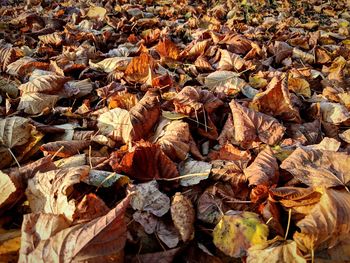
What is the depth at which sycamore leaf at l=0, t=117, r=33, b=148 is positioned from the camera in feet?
4.53

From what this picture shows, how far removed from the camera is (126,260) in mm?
997

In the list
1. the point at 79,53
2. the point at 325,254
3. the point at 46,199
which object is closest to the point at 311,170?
the point at 325,254

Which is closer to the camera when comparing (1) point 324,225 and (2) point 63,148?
(1) point 324,225

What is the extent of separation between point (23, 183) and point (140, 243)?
458mm

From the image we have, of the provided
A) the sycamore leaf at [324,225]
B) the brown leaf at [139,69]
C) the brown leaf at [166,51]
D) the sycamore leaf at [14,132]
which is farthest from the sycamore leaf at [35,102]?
the sycamore leaf at [324,225]

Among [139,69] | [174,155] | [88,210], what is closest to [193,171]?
[174,155]

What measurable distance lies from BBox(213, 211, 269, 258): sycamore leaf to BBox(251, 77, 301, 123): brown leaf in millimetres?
772

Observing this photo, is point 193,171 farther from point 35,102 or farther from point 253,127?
point 35,102

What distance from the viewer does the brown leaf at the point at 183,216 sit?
1.07m

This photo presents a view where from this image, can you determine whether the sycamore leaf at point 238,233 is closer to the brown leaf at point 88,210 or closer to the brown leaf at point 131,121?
the brown leaf at point 88,210

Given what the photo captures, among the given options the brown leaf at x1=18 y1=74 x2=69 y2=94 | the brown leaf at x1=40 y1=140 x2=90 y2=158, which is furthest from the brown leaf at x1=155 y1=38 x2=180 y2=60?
the brown leaf at x1=40 y1=140 x2=90 y2=158

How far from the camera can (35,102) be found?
5.60 feet

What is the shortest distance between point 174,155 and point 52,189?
0.51m

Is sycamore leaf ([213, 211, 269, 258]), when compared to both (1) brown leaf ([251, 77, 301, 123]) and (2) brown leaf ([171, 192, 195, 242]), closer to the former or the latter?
(2) brown leaf ([171, 192, 195, 242])
